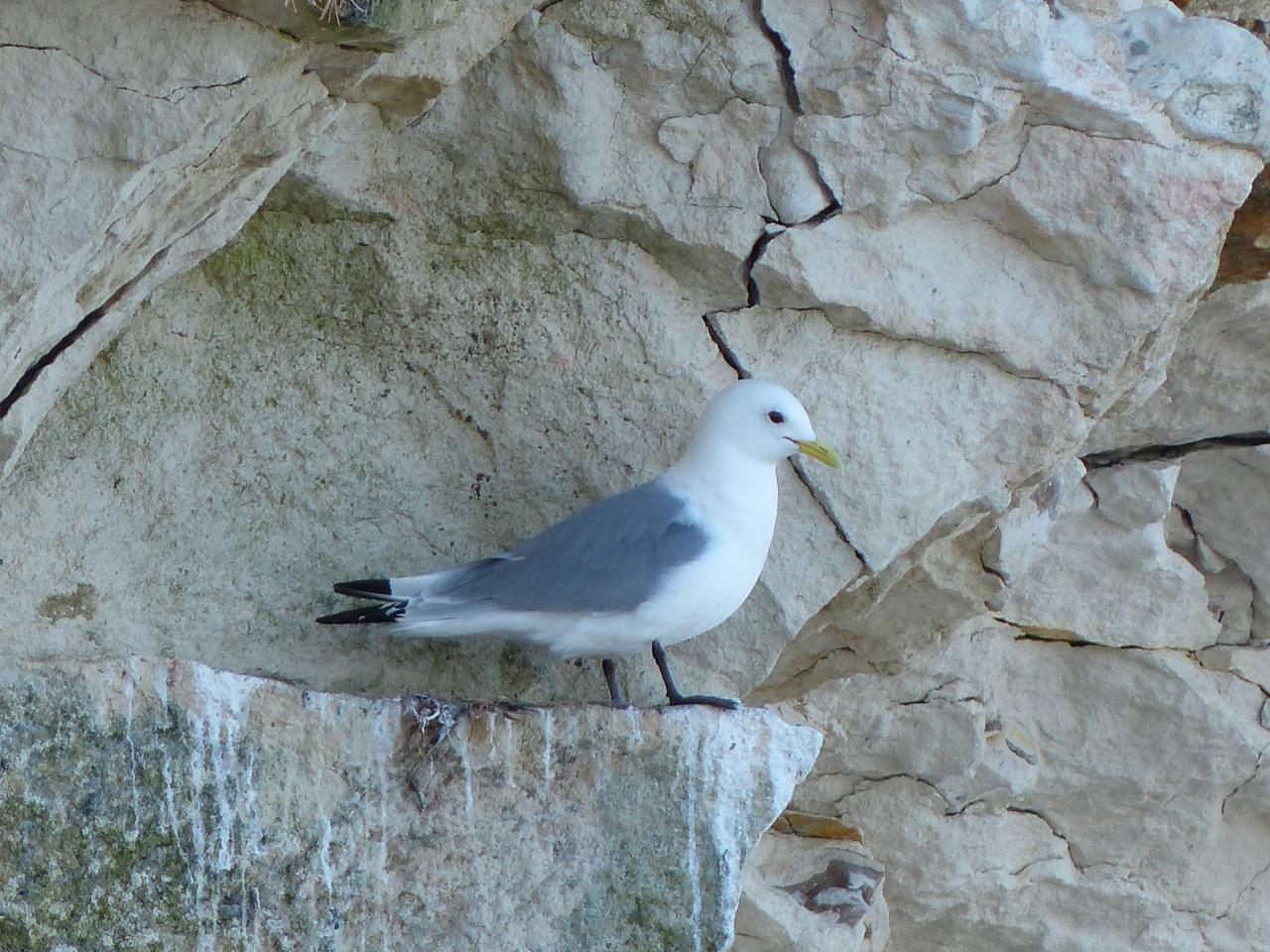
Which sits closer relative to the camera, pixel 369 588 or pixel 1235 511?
pixel 369 588

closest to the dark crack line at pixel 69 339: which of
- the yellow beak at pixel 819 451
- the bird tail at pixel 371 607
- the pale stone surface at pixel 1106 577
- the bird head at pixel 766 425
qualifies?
the bird tail at pixel 371 607

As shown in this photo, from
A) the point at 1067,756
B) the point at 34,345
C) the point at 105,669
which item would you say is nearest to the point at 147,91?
the point at 34,345

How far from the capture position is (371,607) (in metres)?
2.68

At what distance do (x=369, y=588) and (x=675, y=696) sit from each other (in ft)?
1.76

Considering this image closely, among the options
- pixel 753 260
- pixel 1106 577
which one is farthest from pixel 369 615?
pixel 1106 577

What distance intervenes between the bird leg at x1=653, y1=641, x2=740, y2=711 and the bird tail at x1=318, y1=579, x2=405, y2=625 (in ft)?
1.41

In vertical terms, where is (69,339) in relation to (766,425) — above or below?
above

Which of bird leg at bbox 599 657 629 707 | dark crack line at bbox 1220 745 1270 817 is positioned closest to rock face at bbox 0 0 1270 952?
bird leg at bbox 599 657 629 707


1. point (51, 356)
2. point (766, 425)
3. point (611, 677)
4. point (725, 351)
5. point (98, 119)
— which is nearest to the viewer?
point (98, 119)

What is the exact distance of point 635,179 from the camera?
9.79ft

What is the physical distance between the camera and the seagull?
2676 mm

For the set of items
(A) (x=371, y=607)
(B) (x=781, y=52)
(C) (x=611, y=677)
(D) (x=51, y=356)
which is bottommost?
(C) (x=611, y=677)

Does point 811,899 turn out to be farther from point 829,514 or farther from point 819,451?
point 819,451

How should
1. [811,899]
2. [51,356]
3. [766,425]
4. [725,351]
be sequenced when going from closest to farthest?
[51,356] → [766,425] → [725,351] → [811,899]
